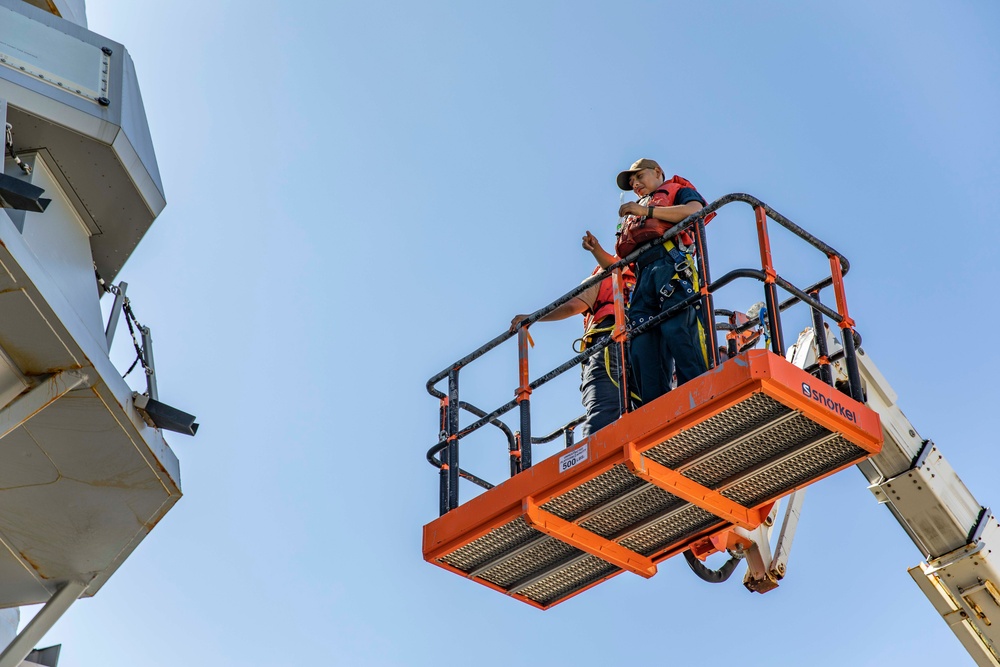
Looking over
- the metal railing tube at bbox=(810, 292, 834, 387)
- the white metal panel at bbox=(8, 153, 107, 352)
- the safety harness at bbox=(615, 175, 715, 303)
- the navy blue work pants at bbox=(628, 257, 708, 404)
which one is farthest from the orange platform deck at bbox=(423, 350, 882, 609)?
the white metal panel at bbox=(8, 153, 107, 352)

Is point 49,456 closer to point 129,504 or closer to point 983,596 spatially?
point 129,504

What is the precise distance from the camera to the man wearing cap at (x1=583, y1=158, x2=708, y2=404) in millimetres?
9148

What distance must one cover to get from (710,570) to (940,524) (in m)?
1.95

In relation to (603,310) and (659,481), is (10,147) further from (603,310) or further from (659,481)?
(659,481)

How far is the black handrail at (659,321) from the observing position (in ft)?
28.2

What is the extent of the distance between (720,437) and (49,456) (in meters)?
4.89

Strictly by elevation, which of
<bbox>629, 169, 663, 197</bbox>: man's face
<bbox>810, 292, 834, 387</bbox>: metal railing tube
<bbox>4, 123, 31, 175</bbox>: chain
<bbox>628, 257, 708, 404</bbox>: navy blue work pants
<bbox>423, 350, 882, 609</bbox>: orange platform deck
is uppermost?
<bbox>4, 123, 31, 175</bbox>: chain

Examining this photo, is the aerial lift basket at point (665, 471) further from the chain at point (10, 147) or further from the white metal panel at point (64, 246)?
the chain at point (10, 147)

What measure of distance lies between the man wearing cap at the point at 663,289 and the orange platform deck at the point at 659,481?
24.0 inches

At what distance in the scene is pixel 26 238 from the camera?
9.64 metres

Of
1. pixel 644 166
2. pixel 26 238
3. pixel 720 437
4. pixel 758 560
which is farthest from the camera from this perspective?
pixel 758 560

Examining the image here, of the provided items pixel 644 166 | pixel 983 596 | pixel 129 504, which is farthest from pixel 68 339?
pixel 983 596

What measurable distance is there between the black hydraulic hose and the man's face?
2790mm

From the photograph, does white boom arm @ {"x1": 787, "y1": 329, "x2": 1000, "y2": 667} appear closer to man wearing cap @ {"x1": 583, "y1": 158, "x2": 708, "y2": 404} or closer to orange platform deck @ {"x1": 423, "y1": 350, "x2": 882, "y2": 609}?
orange platform deck @ {"x1": 423, "y1": 350, "x2": 882, "y2": 609}
